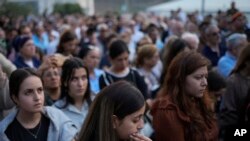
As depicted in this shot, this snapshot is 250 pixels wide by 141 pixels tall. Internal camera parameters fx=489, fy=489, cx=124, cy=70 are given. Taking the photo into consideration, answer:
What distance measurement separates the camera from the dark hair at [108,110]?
9.07 ft

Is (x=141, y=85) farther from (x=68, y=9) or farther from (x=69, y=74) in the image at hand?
(x=68, y=9)

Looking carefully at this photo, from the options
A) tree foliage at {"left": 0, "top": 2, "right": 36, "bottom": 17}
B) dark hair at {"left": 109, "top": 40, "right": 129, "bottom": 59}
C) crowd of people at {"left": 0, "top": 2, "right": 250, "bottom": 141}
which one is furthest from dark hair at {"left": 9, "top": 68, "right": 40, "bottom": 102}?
tree foliage at {"left": 0, "top": 2, "right": 36, "bottom": 17}

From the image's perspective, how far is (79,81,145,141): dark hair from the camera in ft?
9.07

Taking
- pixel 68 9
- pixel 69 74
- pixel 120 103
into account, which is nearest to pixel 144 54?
pixel 69 74

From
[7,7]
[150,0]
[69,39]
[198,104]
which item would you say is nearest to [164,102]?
[198,104]

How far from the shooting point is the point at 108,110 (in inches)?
110

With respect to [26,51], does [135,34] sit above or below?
below

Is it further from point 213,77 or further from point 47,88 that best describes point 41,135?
point 213,77

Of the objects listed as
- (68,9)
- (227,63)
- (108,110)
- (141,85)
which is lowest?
(68,9)

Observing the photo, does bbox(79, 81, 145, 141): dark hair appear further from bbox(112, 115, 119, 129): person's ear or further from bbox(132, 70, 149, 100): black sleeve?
bbox(132, 70, 149, 100): black sleeve

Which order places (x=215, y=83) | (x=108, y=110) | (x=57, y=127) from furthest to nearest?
1. (x=215, y=83)
2. (x=57, y=127)
3. (x=108, y=110)

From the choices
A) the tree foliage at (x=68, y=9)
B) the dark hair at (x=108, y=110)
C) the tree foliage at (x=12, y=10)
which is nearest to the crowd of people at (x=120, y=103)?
the dark hair at (x=108, y=110)

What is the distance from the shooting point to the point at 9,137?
11.1ft

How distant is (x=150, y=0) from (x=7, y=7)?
2858 centimetres
